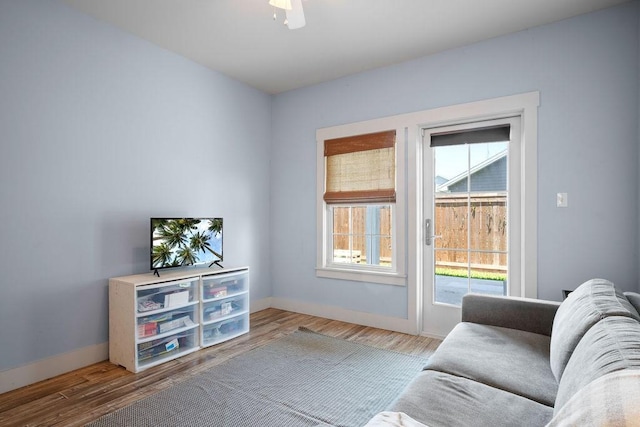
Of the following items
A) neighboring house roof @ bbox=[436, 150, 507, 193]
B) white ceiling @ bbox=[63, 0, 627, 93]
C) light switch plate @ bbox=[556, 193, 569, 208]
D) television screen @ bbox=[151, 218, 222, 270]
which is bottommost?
television screen @ bbox=[151, 218, 222, 270]

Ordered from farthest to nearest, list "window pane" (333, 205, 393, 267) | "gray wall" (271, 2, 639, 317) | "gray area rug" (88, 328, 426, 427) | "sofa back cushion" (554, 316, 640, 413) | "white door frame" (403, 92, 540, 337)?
"window pane" (333, 205, 393, 267) < "white door frame" (403, 92, 540, 337) < "gray wall" (271, 2, 639, 317) < "gray area rug" (88, 328, 426, 427) < "sofa back cushion" (554, 316, 640, 413)

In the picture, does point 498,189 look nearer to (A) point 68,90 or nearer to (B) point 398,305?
(B) point 398,305

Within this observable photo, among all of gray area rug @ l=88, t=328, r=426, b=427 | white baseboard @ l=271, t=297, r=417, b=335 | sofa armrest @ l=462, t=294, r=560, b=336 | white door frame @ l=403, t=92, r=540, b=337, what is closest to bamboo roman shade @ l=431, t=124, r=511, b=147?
white door frame @ l=403, t=92, r=540, b=337

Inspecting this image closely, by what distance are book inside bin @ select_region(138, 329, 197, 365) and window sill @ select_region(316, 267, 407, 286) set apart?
1.55 metres

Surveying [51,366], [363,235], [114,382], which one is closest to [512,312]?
[363,235]

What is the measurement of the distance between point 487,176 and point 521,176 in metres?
0.28

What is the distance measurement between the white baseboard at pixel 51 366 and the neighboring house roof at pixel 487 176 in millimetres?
3388

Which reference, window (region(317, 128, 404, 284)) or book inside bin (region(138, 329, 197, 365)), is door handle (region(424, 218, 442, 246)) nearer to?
window (region(317, 128, 404, 284))

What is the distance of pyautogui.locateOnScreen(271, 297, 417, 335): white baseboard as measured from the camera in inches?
138

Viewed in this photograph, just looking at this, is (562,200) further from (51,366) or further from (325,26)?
(51,366)

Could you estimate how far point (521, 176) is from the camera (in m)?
3.04

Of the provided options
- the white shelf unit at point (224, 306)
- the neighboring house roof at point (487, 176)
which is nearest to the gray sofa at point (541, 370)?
the neighboring house roof at point (487, 176)

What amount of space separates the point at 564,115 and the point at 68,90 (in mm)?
3826

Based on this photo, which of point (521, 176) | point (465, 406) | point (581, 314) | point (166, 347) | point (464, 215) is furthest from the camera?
point (464, 215)
